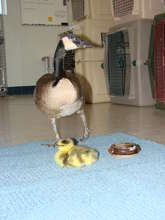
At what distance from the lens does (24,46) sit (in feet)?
13.2

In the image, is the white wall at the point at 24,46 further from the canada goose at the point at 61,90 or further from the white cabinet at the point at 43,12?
the canada goose at the point at 61,90

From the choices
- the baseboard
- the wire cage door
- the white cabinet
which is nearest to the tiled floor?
the wire cage door

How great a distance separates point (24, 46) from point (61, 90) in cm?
323

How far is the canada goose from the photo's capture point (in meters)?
0.97

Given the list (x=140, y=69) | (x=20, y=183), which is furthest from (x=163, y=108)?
(x=20, y=183)

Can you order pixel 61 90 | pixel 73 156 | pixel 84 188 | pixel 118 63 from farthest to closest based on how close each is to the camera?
pixel 118 63, pixel 61 90, pixel 73 156, pixel 84 188

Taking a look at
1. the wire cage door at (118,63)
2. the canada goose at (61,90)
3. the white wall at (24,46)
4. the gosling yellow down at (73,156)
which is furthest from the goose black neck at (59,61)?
the white wall at (24,46)

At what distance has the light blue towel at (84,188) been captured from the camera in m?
0.56

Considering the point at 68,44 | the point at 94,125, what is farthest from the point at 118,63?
the point at 68,44

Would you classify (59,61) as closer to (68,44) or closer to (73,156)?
(68,44)

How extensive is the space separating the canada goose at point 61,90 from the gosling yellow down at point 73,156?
17 cm

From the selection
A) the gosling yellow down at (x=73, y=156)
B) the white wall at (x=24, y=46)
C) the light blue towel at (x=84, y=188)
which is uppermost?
the white wall at (x=24, y=46)

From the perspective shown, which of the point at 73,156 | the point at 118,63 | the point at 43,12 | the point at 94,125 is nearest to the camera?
the point at 73,156

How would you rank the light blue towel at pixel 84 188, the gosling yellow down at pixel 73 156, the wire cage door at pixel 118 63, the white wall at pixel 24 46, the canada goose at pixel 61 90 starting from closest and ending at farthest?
the light blue towel at pixel 84 188 < the gosling yellow down at pixel 73 156 < the canada goose at pixel 61 90 < the wire cage door at pixel 118 63 < the white wall at pixel 24 46
